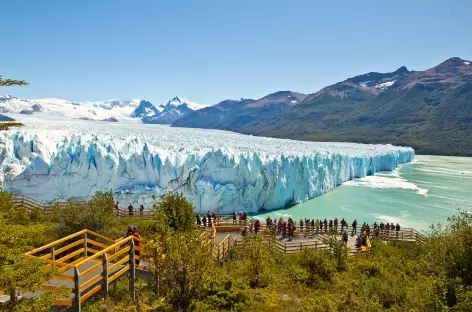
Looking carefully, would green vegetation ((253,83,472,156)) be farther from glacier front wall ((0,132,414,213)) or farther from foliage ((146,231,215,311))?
foliage ((146,231,215,311))

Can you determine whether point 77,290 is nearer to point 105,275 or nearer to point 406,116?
point 105,275

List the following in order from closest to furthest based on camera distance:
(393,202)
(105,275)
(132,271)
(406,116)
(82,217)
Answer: (105,275) → (132,271) → (82,217) → (393,202) → (406,116)

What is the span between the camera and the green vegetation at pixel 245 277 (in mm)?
4934

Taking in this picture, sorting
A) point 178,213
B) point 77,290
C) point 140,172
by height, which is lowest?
point 140,172

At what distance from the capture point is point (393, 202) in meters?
30.0

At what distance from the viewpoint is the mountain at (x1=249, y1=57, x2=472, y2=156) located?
106938 mm

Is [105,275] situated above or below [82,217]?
above

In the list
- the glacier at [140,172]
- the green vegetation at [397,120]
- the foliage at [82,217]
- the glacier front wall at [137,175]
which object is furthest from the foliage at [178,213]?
the green vegetation at [397,120]

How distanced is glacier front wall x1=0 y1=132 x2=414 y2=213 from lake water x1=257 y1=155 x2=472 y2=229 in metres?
2.46

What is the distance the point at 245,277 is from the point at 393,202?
24.9 metres

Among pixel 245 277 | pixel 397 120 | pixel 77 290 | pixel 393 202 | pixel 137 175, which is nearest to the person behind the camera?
pixel 77 290

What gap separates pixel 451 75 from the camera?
177 m

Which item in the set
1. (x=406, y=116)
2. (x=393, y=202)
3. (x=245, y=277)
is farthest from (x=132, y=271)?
(x=406, y=116)

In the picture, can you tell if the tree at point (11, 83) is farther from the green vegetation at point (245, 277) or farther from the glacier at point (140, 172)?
the glacier at point (140, 172)
